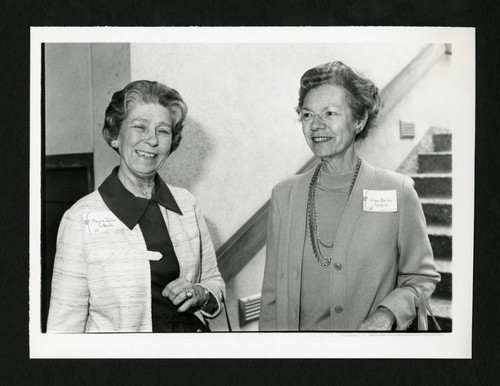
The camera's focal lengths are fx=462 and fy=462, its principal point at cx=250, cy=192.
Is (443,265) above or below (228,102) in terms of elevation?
below

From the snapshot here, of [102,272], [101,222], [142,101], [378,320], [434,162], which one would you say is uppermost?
[142,101]

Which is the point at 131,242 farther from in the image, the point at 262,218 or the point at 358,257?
the point at 358,257

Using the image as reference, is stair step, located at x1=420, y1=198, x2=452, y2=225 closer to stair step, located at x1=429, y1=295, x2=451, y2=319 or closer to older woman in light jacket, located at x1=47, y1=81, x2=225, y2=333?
stair step, located at x1=429, y1=295, x2=451, y2=319

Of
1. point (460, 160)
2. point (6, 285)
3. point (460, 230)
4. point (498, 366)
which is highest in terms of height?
point (460, 160)

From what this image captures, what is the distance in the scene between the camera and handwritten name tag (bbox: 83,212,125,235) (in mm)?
959

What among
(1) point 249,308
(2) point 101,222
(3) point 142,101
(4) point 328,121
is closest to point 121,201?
(2) point 101,222

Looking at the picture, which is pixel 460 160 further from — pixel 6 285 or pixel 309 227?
pixel 6 285

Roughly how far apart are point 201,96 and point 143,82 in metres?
0.12

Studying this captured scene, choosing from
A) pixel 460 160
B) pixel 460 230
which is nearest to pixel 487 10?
pixel 460 160

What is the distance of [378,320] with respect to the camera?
974 mm

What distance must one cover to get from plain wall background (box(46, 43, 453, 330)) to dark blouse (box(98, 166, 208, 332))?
31mm

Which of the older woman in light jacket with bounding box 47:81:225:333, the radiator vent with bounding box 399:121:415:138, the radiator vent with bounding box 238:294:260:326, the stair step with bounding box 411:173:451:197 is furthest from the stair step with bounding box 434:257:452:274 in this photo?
the older woman in light jacket with bounding box 47:81:225:333

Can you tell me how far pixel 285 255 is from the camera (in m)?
0.98

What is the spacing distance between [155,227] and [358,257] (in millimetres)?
428
